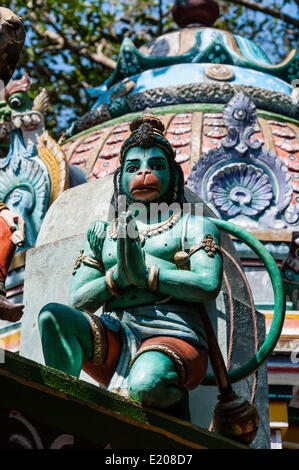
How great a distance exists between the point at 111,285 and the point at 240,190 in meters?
5.07

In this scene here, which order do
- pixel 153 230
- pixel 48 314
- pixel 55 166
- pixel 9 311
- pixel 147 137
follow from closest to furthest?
pixel 9 311
pixel 48 314
pixel 153 230
pixel 147 137
pixel 55 166

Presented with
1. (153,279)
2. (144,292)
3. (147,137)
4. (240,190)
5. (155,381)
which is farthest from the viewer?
(240,190)

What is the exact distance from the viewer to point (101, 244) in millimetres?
5289

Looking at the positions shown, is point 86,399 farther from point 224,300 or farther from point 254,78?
point 254,78

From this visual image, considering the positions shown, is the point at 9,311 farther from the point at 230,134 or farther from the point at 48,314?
the point at 230,134

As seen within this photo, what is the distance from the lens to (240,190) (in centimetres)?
991

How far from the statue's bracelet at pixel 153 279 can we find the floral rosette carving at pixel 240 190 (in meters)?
4.93

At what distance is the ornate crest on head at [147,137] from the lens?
5.43 m

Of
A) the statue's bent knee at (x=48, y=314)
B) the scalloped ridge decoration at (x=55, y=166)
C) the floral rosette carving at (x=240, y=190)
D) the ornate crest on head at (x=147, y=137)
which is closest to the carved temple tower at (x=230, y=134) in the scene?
the floral rosette carving at (x=240, y=190)

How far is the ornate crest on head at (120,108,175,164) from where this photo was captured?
5.43 meters

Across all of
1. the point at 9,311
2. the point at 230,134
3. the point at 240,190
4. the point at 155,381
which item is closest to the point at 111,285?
the point at 155,381

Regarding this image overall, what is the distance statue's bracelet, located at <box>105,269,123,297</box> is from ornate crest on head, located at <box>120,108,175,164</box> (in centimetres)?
79

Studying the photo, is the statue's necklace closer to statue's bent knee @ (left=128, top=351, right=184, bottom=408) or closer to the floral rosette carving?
statue's bent knee @ (left=128, top=351, right=184, bottom=408)

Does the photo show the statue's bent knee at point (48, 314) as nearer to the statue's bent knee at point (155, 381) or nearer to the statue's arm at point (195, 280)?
the statue's bent knee at point (155, 381)
